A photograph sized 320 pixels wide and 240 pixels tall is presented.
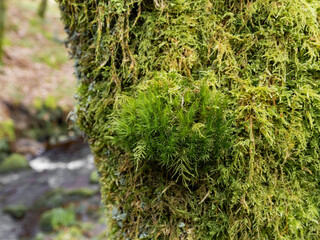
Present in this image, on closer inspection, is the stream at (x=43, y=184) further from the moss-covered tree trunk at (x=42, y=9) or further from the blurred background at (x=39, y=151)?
the moss-covered tree trunk at (x=42, y=9)

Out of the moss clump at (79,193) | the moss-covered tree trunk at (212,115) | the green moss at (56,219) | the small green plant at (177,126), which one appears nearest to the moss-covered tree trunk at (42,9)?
the moss clump at (79,193)

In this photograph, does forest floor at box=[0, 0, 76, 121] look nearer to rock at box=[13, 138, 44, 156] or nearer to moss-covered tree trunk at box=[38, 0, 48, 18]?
moss-covered tree trunk at box=[38, 0, 48, 18]

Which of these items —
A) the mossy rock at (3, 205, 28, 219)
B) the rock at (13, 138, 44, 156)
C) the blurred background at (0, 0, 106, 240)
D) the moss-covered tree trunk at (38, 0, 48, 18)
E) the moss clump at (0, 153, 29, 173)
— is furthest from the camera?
the moss-covered tree trunk at (38, 0, 48, 18)

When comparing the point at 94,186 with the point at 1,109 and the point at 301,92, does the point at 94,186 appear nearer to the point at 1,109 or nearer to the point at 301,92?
the point at 1,109

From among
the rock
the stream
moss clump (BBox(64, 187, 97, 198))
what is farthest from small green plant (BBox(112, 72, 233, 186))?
the rock

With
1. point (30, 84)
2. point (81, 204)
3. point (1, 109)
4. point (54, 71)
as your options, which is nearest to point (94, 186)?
point (81, 204)

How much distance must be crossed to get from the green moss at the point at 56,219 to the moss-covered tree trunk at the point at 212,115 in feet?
14.9

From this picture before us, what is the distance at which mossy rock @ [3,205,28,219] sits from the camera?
5.50 metres

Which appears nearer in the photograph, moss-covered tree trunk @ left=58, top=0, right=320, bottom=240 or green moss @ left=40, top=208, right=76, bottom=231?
moss-covered tree trunk @ left=58, top=0, right=320, bottom=240

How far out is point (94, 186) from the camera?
662 centimetres

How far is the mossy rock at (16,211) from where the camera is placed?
550 centimetres

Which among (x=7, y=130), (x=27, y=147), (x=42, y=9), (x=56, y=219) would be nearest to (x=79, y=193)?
(x=56, y=219)

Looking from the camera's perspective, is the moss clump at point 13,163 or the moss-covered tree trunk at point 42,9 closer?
the moss clump at point 13,163

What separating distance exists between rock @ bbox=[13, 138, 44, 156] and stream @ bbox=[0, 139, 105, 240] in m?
0.32
